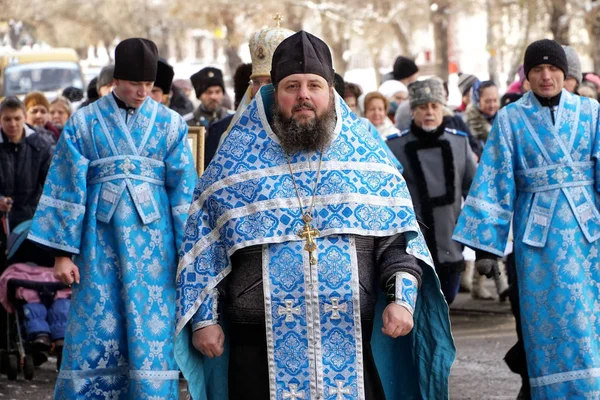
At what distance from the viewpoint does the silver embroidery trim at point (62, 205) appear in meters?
7.34

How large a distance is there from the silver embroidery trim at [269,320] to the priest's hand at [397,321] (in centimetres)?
43

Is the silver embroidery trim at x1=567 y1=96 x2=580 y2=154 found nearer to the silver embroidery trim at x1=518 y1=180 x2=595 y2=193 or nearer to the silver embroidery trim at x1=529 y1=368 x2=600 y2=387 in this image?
the silver embroidery trim at x1=518 y1=180 x2=595 y2=193


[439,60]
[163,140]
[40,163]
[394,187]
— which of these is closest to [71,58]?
[439,60]

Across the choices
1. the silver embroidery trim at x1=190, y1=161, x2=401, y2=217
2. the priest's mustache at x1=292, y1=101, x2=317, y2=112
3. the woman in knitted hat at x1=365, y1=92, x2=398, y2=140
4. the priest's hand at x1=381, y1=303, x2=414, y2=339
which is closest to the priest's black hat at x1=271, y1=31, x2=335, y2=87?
the priest's mustache at x1=292, y1=101, x2=317, y2=112

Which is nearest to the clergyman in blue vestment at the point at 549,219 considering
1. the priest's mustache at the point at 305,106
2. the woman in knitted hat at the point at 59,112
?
the priest's mustache at the point at 305,106

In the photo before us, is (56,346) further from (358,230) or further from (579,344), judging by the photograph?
(358,230)

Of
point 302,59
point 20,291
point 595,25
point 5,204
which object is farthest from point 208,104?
point 595,25

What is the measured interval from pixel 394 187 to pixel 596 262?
248 centimetres

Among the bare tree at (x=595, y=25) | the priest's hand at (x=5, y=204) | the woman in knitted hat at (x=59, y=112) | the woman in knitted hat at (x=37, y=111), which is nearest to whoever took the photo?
the priest's hand at (x=5, y=204)

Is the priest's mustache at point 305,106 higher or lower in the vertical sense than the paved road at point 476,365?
higher

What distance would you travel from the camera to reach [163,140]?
24.6 ft

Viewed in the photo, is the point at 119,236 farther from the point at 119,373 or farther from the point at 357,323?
the point at 357,323

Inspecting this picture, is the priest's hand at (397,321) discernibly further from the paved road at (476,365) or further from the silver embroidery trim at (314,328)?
the paved road at (476,365)

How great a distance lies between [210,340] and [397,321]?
0.68 meters
